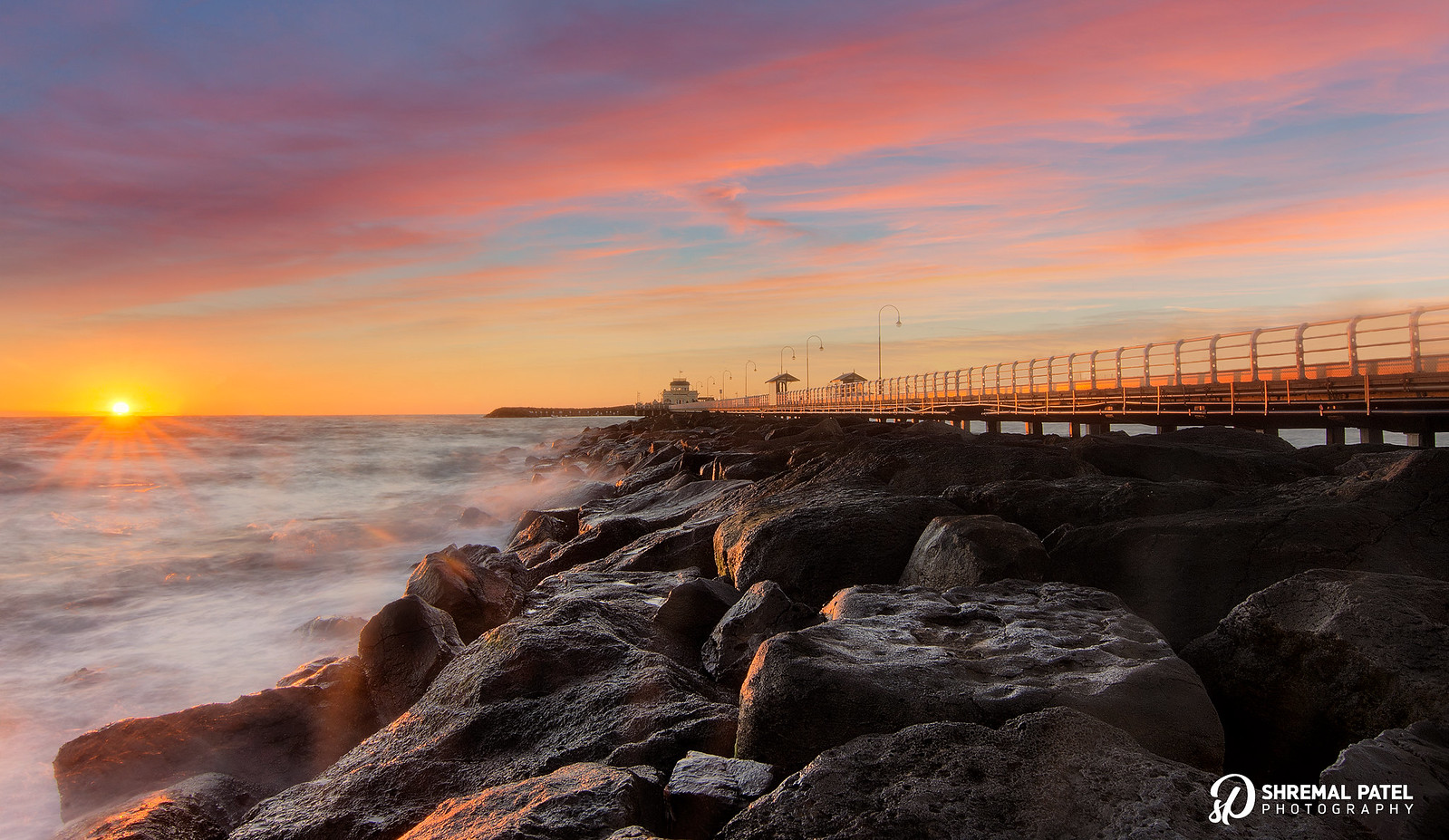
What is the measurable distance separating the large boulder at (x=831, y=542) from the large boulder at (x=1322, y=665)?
6.53ft

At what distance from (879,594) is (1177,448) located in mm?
4645

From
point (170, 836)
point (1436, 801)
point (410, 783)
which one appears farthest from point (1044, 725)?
point (170, 836)

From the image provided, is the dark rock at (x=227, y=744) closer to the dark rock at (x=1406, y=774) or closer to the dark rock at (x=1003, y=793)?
the dark rock at (x=1003, y=793)

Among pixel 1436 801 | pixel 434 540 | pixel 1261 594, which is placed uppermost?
pixel 1261 594

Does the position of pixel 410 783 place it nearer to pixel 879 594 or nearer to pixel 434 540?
pixel 879 594

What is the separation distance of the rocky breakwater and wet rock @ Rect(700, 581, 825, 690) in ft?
0.06

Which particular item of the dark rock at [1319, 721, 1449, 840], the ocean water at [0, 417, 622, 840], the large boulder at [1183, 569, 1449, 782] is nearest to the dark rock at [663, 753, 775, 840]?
the dark rock at [1319, 721, 1449, 840]

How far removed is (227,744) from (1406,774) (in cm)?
512

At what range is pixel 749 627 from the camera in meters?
4.09

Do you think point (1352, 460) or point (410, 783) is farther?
point (1352, 460)

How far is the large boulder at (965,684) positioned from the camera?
2.71 meters

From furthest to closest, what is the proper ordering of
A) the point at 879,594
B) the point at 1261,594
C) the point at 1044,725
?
the point at 879,594
the point at 1261,594
the point at 1044,725

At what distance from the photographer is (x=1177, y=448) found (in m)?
7.16

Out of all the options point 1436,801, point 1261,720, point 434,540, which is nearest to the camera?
point 1436,801
